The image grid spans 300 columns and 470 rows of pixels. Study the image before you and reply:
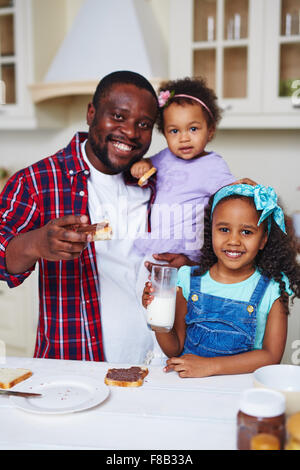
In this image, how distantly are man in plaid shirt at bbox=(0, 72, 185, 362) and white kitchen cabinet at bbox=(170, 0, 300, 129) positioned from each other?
2.67 feet

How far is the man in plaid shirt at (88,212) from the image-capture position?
127cm

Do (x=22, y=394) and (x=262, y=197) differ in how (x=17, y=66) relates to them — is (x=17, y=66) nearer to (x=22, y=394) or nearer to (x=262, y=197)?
(x=262, y=197)

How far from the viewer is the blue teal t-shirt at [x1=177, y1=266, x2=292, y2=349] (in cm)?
114

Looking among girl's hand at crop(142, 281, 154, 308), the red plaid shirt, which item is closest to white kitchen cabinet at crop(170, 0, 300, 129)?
the red plaid shirt

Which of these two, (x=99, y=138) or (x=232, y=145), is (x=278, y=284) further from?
(x=232, y=145)

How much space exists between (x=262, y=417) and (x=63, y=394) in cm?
37

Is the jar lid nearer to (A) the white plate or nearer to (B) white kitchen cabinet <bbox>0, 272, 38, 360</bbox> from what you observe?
(A) the white plate

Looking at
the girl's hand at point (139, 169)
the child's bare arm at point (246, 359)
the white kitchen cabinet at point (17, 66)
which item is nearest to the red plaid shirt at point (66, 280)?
the girl's hand at point (139, 169)

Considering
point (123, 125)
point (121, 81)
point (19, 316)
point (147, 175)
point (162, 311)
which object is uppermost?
point (121, 81)

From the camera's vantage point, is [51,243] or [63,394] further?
[51,243]

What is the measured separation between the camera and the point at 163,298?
3.32 ft

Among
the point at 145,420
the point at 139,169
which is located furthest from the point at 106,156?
the point at 145,420

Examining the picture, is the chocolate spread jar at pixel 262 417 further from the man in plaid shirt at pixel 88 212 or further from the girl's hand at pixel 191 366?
the man in plaid shirt at pixel 88 212
